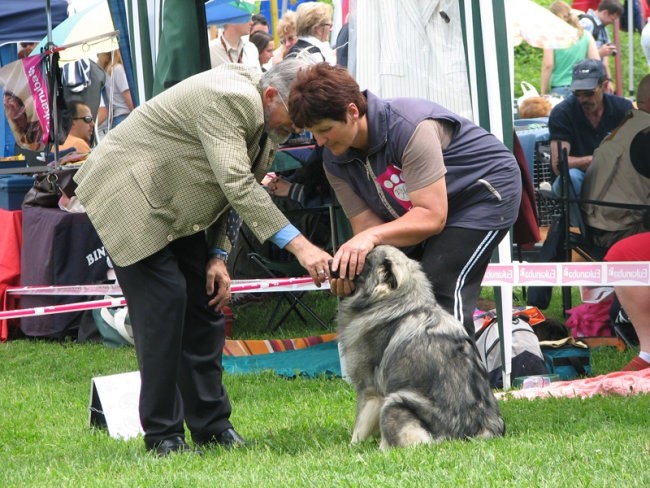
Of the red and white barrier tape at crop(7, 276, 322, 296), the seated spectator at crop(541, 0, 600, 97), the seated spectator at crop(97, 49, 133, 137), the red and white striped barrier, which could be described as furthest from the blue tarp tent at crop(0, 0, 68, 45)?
the red and white striped barrier

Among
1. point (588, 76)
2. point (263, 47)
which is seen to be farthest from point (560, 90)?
point (588, 76)

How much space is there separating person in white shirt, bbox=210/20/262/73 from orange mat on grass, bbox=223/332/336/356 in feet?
12.1

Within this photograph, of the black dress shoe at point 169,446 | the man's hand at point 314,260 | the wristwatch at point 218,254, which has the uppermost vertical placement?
the man's hand at point 314,260

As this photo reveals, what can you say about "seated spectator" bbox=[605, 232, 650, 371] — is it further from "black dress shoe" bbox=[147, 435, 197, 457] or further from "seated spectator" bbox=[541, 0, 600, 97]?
"seated spectator" bbox=[541, 0, 600, 97]

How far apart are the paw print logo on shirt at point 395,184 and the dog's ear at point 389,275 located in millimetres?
346

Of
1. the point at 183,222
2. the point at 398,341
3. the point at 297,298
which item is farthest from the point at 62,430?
the point at 297,298

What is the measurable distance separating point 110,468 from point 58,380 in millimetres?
2902

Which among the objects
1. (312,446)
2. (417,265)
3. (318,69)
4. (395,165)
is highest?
(318,69)

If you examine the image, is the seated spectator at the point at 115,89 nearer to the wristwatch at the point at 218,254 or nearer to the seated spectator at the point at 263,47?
the seated spectator at the point at 263,47

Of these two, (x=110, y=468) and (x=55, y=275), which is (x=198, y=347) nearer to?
(x=110, y=468)

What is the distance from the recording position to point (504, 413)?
5320 mm

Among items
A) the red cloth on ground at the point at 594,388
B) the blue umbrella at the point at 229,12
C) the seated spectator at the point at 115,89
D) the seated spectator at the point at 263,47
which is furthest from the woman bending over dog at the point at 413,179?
the seated spectator at the point at 115,89

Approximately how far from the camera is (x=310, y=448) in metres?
4.62

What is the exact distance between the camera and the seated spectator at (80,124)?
A: 1038cm
